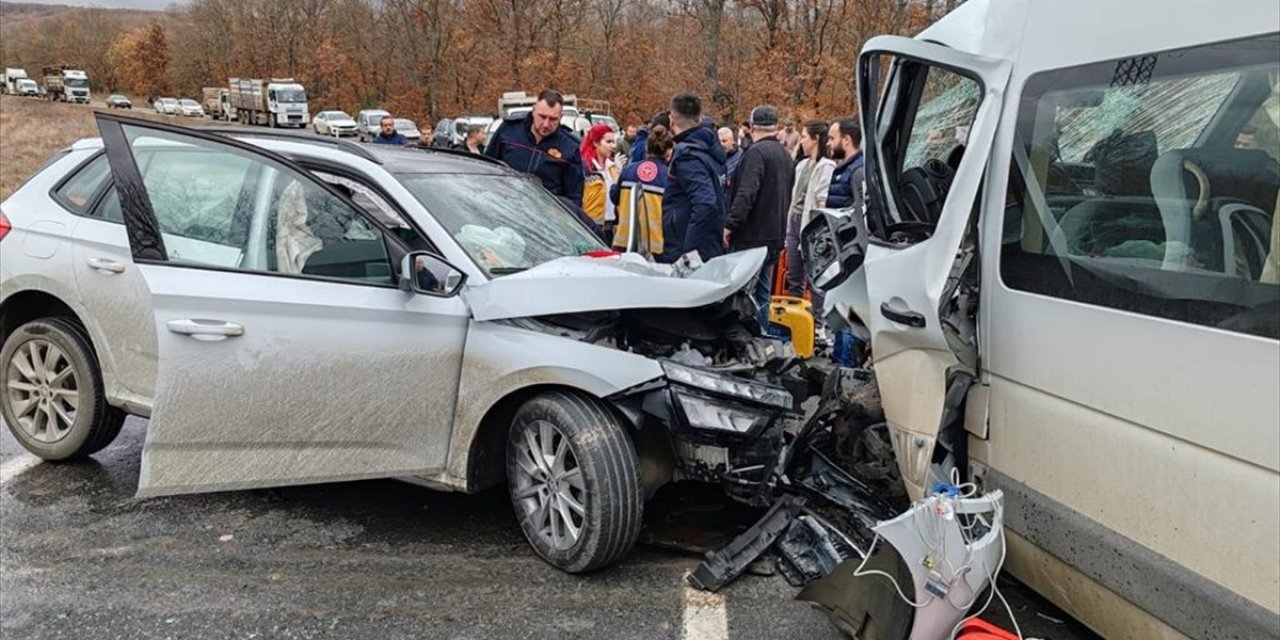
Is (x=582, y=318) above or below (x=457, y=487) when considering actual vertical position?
above

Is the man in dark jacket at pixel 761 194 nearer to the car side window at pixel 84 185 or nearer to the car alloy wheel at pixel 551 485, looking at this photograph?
the car alloy wheel at pixel 551 485

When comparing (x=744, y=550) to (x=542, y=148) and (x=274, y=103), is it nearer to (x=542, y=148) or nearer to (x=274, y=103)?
(x=542, y=148)

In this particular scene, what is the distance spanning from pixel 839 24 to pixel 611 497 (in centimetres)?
2922

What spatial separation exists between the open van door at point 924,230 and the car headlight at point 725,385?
39 cm

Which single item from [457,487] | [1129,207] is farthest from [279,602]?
[1129,207]

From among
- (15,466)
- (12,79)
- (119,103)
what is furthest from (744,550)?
(12,79)

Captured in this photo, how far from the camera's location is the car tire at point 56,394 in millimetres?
4078

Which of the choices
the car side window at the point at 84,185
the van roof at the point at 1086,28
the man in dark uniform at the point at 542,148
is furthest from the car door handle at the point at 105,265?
the van roof at the point at 1086,28

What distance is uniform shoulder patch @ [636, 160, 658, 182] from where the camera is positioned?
245 inches

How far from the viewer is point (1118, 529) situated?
2.25 meters

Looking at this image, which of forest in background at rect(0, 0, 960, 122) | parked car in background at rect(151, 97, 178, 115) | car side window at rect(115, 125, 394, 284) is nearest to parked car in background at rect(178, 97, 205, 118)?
parked car in background at rect(151, 97, 178, 115)

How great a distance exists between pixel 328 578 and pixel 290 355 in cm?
89

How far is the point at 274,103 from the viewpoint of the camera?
47.2 metres

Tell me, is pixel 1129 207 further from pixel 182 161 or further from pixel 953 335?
pixel 182 161
